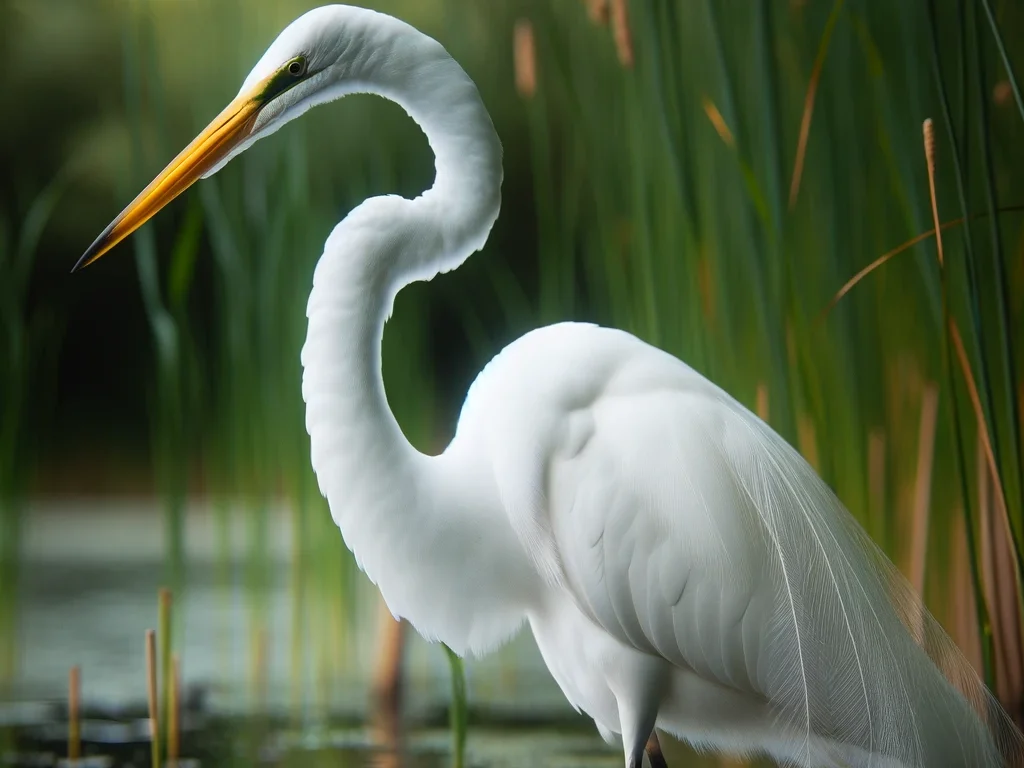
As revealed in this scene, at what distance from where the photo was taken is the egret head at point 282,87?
3.81 ft

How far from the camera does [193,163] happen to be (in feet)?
3.90

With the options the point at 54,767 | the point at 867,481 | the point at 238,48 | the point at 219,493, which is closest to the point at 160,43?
the point at 238,48

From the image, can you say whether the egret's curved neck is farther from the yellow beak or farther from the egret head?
the yellow beak

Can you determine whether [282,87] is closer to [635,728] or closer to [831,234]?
[635,728]

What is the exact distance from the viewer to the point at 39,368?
215 cm

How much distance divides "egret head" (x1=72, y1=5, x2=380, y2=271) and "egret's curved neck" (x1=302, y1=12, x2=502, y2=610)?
0.04ft

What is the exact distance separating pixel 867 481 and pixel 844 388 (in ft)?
0.55

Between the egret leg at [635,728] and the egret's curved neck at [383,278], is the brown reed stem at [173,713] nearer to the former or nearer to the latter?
the egret's curved neck at [383,278]

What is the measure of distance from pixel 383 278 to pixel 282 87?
0.82 feet

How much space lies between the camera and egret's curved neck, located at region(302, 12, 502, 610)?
1.12 meters

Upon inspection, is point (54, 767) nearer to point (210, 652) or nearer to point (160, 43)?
point (210, 652)

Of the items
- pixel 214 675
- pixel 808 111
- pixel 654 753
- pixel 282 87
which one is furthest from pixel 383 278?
pixel 214 675

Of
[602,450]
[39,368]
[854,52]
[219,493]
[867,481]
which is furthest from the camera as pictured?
[39,368]

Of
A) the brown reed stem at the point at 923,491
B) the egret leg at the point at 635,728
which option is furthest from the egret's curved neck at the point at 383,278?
the brown reed stem at the point at 923,491
